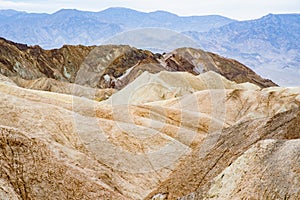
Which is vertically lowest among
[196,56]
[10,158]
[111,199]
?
[196,56]

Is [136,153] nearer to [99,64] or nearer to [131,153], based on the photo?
[131,153]

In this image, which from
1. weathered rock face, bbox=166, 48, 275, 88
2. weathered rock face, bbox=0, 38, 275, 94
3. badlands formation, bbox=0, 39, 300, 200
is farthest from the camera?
weathered rock face, bbox=166, 48, 275, 88

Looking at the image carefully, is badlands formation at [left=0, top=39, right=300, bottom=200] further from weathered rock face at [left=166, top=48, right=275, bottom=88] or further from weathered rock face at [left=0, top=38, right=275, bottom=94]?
weathered rock face at [left=166, top=48, right=275, bottom=88]

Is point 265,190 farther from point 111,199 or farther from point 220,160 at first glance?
point 111,199

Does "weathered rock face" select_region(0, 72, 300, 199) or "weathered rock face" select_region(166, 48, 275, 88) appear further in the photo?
"weathered rock face" select_region(166, 48, 275, 88)

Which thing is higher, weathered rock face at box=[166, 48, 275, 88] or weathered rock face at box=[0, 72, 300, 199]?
weathered rock face at box=[0, 72, 300, 199]

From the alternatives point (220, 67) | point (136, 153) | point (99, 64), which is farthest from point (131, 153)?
point (220, 67)

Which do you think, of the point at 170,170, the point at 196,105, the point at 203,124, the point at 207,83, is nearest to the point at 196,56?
the point at 207,83

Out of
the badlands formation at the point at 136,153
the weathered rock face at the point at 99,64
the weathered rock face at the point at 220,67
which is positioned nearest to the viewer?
the badlands formation at the point at 136,153

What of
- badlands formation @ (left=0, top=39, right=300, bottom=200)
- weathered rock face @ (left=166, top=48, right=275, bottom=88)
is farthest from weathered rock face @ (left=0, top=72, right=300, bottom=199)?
weathered rock face @ (left=166, top=48, right=275, bottom=88)

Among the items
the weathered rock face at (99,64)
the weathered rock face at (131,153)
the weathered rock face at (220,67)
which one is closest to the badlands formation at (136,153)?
the weathered rock face at (131,153)

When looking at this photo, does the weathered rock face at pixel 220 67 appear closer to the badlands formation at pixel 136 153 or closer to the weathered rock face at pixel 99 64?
the weathered rock face at pixel 99 64
